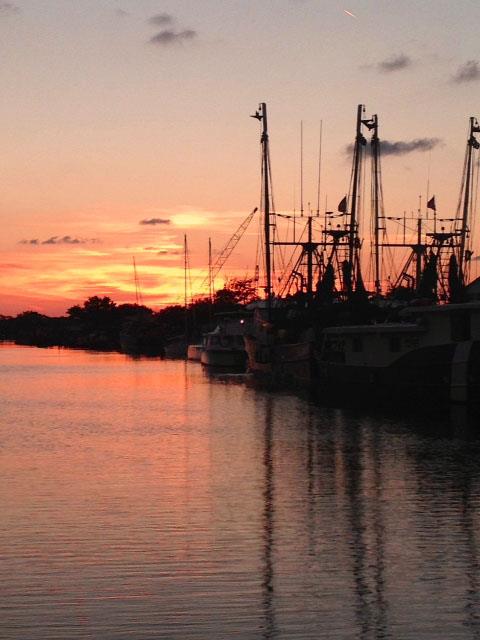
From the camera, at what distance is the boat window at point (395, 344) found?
70625 mm

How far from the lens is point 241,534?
2417 cm

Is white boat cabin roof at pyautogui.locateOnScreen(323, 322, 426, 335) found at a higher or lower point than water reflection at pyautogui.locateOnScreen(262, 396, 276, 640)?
higher

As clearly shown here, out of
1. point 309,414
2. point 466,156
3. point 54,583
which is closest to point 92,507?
point 54,583

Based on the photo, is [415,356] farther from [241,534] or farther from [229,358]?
[229,358]

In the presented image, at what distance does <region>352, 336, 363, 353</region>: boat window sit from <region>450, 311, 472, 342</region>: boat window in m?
12.5

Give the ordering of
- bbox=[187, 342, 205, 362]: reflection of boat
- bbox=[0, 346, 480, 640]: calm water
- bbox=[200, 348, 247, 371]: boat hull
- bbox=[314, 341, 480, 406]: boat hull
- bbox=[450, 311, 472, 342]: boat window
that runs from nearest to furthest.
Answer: bbox=[0, 346, 480, 640]: calm water → bbox=[314, 341, 480, 406]: boat hull → bbox=[450, 311, 472, 342]: boat window → bbox=[200, 348, 247, 371]: boat hull → bbox=[187, 342, 205, 362]: reflection of boat

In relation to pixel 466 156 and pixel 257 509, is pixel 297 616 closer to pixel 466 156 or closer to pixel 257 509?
pixel 257 509

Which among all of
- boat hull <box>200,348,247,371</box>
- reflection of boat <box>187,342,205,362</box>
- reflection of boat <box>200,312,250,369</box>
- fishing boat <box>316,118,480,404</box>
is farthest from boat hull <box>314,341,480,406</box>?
reflection of boat <box>187,342,205,362</box>

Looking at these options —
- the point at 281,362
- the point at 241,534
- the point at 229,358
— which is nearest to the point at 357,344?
the point at 281,362

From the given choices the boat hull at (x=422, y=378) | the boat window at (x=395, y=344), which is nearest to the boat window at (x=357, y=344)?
the boat hull at (x=422, y=378)

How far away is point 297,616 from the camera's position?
16.8 m

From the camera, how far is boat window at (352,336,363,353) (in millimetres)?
77062

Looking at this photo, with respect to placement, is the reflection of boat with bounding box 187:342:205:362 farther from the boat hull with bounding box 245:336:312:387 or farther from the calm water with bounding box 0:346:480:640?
the calm water with bounding box 0:346:480:640

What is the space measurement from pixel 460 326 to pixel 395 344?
7041 mm
